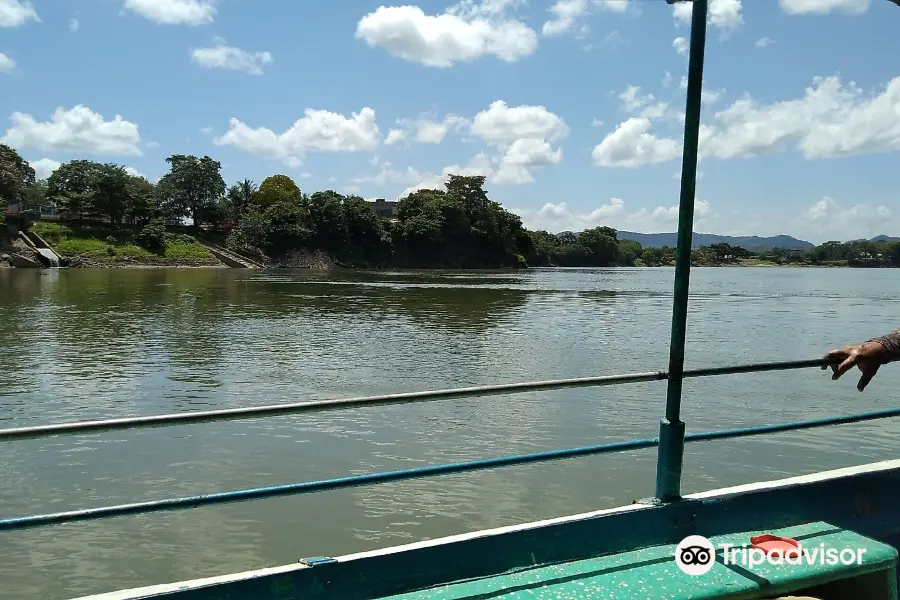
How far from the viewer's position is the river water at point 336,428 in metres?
7.18

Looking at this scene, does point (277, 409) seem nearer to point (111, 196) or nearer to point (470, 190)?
point (111, 196)

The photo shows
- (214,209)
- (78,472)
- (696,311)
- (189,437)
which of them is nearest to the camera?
(78,472)

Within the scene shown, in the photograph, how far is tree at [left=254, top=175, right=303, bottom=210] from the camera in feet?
314

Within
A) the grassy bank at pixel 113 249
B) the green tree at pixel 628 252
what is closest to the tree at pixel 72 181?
the grassy bank at pixel 113 249

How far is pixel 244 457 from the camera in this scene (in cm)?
959

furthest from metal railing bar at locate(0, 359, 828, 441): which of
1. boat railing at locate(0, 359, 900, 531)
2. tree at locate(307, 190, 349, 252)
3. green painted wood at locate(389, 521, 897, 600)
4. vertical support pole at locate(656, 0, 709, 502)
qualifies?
tree at locate(307, 190, 349, 252)

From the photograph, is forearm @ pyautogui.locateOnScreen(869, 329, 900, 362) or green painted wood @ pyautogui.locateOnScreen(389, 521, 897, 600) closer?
green painted wood @ pyautogui.locateOnScreen(389, 521, 897, 600)

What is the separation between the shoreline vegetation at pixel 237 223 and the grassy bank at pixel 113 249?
4.1 inches

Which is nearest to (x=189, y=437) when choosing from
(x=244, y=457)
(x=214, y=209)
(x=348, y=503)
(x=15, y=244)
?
(x=244, y=457)

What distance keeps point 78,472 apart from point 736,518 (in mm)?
8390

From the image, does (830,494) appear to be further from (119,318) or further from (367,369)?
(119,318)

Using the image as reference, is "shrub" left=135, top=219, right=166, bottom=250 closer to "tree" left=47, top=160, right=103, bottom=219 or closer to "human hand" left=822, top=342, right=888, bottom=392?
"tree" left=47, top=160, right=103, bottom=219

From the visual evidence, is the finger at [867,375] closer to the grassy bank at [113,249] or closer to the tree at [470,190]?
the grassy bank at [113,249]

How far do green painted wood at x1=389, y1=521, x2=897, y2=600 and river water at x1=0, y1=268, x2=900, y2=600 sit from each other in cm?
504
